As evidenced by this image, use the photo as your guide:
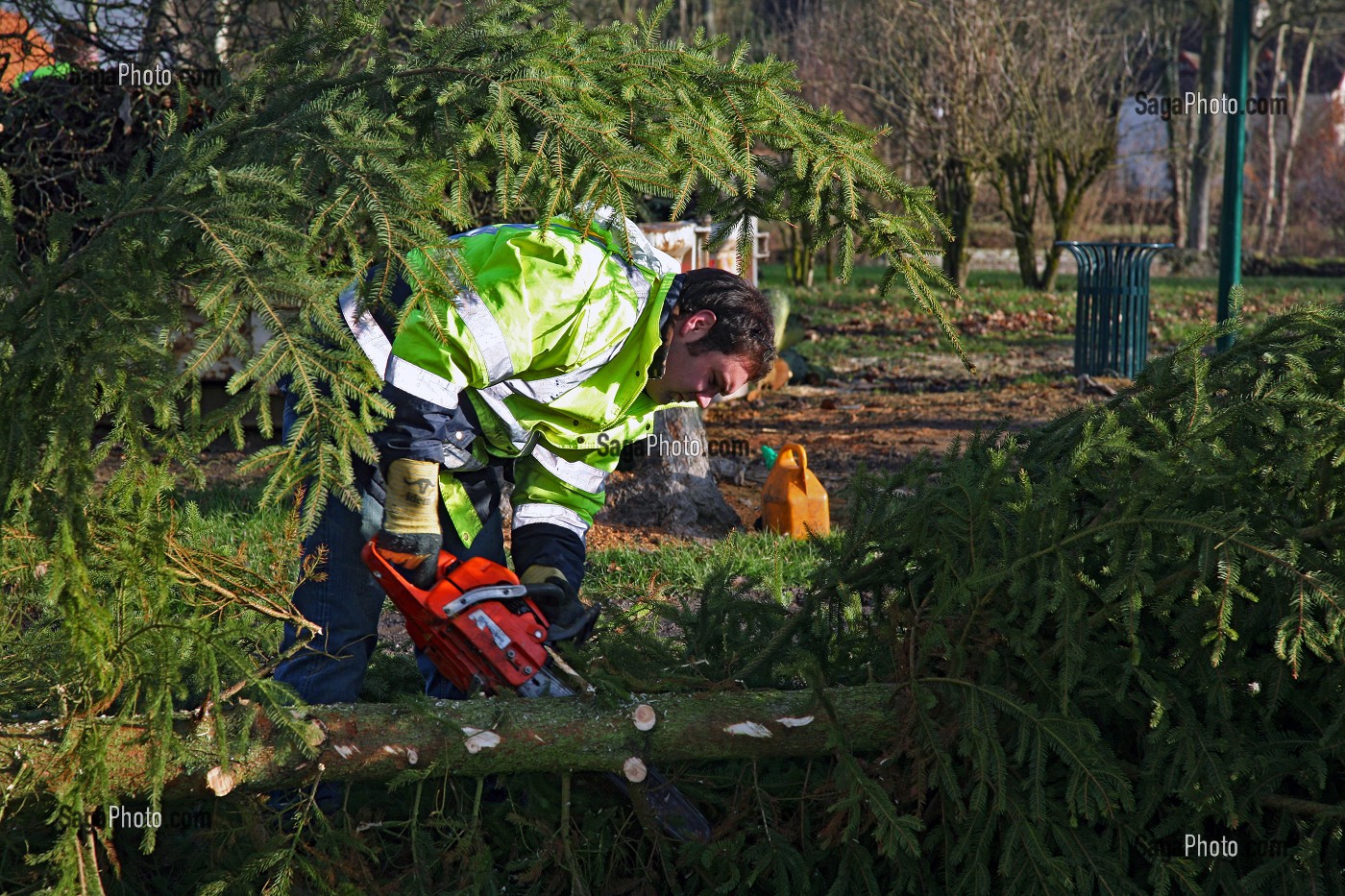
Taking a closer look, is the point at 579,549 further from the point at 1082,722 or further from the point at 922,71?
the point at 922,71

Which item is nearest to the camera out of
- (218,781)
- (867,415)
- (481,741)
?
(218,781)

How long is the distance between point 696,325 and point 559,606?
2.74ft

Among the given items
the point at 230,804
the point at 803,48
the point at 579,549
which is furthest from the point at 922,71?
the point at 230,804

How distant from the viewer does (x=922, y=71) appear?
45.2 ft

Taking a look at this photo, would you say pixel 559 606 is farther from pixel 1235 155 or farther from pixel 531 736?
pixel 1235 155

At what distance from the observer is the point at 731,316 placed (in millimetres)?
2988

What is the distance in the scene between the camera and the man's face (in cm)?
302

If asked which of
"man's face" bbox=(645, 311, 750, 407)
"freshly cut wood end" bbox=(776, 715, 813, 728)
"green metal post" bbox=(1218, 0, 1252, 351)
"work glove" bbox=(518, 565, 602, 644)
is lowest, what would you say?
"freshly cut wood end" bbox=(776, 715, 813, 728)

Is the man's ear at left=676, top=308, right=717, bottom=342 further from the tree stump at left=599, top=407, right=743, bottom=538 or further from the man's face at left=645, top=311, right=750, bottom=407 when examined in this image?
the tree stump at left=599, top=407, right=743, bottom=538

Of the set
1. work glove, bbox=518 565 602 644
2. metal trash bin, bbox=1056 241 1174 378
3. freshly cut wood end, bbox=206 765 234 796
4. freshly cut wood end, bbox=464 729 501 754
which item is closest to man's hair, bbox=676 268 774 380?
work glove, bbox=518 565 602 644

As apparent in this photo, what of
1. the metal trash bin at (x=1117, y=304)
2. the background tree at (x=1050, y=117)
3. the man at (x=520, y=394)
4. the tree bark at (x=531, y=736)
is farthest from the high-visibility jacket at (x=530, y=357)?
the background tree at (x=1050, y=117)

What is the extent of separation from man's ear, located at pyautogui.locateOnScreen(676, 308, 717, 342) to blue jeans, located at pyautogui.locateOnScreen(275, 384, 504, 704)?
88cm

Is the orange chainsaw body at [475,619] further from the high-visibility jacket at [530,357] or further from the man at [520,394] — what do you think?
the high-visibility jacket at [530,357]

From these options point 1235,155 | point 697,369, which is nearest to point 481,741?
point 697,369
